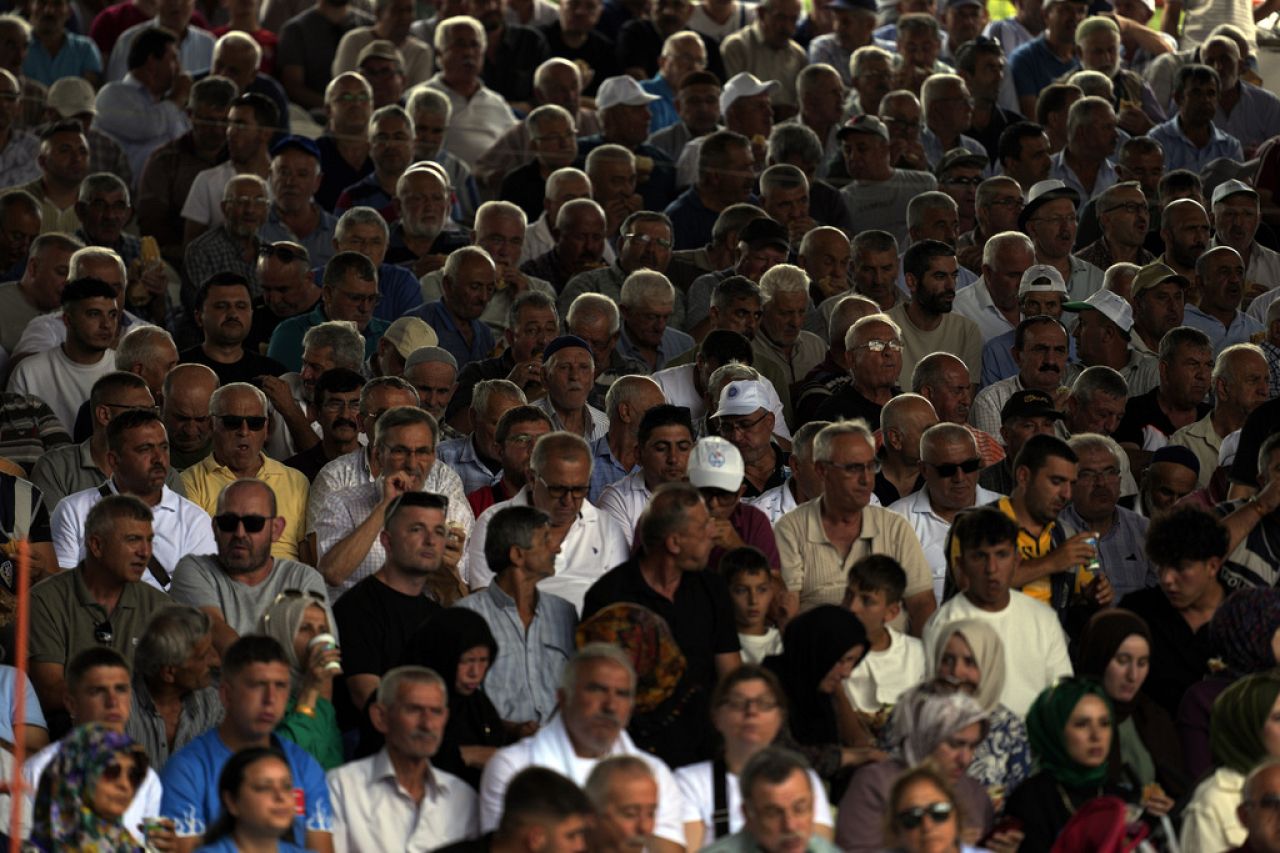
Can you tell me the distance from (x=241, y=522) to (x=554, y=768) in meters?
1.67

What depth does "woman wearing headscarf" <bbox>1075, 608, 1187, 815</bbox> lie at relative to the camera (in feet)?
27.3

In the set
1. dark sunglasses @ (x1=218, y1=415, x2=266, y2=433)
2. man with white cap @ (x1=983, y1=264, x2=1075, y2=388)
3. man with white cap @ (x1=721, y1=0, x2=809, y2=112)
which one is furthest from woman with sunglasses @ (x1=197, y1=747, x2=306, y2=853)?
man with white cap @ (x1=721, y1=0, x2=809, y2=112)

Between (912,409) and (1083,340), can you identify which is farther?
(1083,340)

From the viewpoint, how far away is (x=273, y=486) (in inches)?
380

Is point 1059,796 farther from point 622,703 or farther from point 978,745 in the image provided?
point 622,703

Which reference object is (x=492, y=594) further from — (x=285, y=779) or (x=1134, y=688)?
(x=1134, y=688)

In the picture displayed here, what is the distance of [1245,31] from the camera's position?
1688cm

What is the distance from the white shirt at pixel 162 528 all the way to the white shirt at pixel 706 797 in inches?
87.1

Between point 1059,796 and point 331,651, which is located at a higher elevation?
point 331,651

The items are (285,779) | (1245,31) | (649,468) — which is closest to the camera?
(285,779)

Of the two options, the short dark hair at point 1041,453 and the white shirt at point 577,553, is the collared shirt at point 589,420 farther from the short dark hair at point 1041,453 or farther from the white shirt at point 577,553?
the short dark hair at point 1041,453

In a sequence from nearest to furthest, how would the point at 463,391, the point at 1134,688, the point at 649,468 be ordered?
1. the point at 1134,688
2. the point at 649,468
3. the point at 463,391

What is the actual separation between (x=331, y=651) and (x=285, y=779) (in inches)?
39.1

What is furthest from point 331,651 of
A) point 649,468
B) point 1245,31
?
point 1245,31
